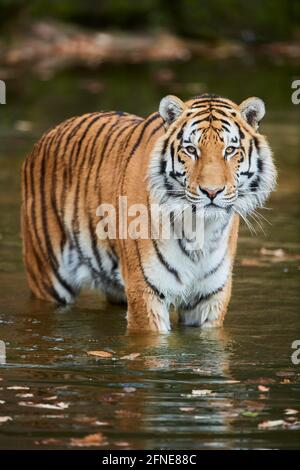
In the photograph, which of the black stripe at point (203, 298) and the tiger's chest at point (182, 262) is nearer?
the tiger's chest at point (182, 262)

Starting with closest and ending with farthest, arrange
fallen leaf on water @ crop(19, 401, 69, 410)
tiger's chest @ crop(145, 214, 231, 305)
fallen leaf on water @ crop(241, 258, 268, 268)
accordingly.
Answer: fallen leaf on water @ crop(19, 401, 69, 410) → tiger's chest @ crop(145, 214, 231, 305) → fallen leaf on water @ crop(241, 258, 268, 268)

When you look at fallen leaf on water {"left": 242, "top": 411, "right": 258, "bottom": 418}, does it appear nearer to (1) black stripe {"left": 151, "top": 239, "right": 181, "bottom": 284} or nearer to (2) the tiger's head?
(2) the tiger's head

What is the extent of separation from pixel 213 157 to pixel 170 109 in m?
0.42

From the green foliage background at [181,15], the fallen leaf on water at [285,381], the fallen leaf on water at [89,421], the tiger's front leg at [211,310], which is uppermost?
the green foliage background at [181,15]

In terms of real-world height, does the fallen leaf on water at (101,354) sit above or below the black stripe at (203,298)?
below

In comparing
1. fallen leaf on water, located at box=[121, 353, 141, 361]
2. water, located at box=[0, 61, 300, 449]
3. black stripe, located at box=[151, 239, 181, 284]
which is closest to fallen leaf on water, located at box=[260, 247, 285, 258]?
water, located at box=[0, 61, 300, 449]

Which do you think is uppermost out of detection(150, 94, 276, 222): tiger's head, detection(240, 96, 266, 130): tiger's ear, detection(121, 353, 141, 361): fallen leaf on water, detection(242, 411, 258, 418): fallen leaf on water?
detection(240, 96, 266, 130): tiger's ear

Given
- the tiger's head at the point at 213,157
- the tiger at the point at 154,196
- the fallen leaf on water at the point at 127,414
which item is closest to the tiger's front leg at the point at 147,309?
the tiger at the point at 154,196

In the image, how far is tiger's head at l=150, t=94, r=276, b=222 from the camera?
22.6 ft

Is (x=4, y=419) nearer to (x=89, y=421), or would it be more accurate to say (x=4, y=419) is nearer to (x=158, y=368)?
(x=89, y=421)

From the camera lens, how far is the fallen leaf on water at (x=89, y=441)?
5.42 m

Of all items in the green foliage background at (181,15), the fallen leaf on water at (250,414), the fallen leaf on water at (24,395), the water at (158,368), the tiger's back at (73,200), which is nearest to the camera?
the water at (158,368)

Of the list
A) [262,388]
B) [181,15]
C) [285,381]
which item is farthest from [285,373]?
[181,15]

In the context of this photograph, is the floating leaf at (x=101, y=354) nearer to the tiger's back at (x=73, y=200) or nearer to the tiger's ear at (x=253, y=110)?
the tiger's back at (x=73, y=200)
